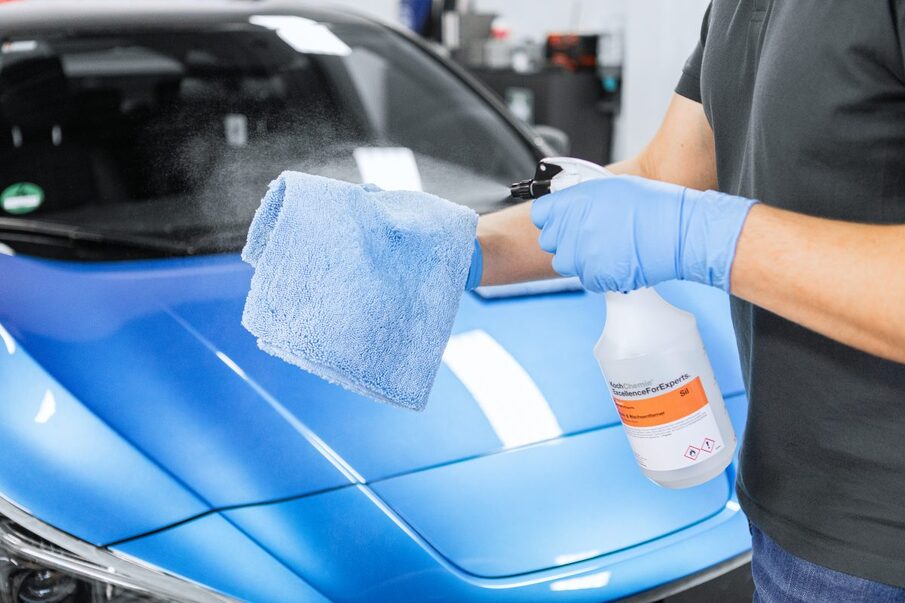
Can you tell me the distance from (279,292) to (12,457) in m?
0.37

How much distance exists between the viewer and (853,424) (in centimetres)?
79

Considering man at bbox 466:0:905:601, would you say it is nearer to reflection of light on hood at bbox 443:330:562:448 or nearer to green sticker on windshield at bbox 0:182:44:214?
reflection of light on hood at bbox 443:330:562:448

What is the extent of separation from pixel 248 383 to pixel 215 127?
77 centimetres

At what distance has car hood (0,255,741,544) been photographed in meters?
0.99

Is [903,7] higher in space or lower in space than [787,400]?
higher

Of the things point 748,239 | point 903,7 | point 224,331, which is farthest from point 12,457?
point 903,7

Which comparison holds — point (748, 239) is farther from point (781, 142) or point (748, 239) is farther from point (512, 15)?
point (512, 15)

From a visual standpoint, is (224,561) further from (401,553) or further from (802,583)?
(802,583)

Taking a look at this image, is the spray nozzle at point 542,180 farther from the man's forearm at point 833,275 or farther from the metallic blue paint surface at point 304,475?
the metallic blue paint surface at point 304,475

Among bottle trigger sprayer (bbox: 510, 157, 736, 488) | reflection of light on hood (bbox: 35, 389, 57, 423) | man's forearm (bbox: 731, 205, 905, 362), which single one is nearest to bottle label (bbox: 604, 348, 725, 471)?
bottle trigger sprayer (bbox: 510, 157, 736, 488)

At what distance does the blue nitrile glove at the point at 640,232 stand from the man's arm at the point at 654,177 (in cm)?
19

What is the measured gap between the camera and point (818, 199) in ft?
2.49

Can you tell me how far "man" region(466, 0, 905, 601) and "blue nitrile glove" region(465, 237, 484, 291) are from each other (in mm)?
154

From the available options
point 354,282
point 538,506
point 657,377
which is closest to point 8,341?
point 354,282
